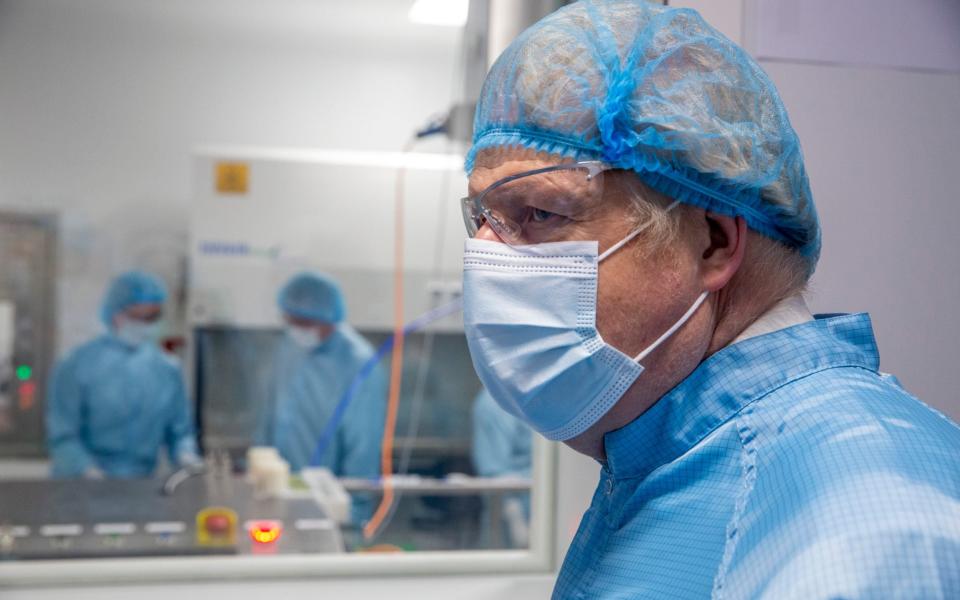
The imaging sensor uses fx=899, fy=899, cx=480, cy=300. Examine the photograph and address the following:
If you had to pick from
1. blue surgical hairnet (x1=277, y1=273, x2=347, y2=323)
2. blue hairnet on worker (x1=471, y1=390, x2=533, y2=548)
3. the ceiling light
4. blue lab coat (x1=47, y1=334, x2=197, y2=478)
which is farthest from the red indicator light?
the ceiling light

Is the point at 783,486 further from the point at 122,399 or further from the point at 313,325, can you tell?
the point at 122,399

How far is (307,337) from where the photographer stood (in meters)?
3.21

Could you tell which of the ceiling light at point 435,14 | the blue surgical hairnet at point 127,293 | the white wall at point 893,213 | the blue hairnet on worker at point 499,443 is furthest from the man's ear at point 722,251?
the ceiling light at point 435,14

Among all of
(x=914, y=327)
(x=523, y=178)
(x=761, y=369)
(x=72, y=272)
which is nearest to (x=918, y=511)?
(x=761, y=369)

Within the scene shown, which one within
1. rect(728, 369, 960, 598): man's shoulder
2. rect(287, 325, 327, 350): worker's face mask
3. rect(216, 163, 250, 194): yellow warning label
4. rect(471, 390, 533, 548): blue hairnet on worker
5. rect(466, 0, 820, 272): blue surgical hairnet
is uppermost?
rect(216, 163, 250, 194): yellow warning label

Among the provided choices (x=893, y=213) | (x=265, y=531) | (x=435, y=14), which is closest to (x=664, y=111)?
(x=893, y=213)

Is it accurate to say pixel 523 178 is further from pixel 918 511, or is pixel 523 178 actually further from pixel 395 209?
pixel 395 209

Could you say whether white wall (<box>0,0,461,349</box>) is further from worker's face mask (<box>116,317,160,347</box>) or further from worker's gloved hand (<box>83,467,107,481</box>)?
worker's gloved hand (<box>83,467,107,481</box>)

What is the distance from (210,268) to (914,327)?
263cm

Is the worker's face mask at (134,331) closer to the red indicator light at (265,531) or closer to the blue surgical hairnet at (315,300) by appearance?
the blue surgical hairnet at (315,300)

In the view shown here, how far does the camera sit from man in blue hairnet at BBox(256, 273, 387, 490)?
10.3ft

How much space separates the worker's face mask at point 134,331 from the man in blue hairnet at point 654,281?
2828mm

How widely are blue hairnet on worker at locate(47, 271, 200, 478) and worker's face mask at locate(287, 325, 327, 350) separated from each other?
17.5 inches

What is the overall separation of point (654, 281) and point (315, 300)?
2677mm
